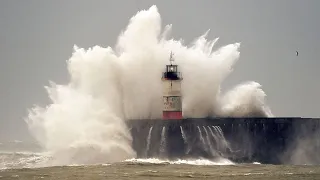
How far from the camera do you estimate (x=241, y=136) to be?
51656 mm

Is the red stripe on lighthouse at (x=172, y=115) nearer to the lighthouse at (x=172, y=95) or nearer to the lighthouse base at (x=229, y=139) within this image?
the lighthouse at (x=172, y=95)

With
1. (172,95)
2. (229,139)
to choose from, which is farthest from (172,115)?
(229,139)

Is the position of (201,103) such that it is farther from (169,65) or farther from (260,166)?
(260,166)

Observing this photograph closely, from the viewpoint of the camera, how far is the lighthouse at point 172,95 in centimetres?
5391

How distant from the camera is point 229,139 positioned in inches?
2024

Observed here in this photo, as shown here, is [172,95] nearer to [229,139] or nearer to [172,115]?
[172,115]

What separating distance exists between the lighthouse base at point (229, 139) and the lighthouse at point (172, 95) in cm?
284

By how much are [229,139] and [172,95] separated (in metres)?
6.34

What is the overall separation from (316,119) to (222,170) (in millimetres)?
15294

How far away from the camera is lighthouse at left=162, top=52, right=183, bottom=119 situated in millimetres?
53906

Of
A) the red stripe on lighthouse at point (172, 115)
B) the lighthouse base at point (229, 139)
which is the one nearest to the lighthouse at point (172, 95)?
the red stripe on lighthouse at point (172, 115)

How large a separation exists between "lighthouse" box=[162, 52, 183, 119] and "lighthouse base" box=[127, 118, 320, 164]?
9.32 feet

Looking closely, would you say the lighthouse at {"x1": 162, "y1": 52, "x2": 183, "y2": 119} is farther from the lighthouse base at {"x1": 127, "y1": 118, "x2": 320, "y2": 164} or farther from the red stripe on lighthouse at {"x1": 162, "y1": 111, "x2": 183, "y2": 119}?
the lighthouse base at {"x1": 127, "y1": 118, "x2": 320, "y2": 164}

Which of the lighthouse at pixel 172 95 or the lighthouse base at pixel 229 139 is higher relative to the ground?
the lighthouse at pixel 172 95
